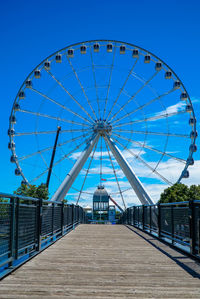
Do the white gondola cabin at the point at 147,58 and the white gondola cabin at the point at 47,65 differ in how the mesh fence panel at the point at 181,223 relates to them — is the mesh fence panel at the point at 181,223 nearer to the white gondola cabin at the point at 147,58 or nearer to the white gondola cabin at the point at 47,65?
the white gondola cabin at the point at 147,58

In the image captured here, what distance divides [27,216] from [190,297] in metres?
3.36

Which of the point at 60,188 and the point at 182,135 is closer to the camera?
the point at 60,188

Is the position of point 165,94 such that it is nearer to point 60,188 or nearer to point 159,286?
point 60,188

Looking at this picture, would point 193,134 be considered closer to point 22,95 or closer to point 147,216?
point 22,95

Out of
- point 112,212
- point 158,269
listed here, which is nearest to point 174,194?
point 112,212

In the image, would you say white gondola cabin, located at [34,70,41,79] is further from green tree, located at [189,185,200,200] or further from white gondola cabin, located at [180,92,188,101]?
green tree, located at [189,185,200,200]

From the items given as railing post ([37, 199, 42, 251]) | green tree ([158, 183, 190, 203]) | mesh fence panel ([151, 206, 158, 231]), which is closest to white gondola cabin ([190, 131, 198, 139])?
green tree ([158, 183, 190, 203])

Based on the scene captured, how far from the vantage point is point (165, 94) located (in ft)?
85.3

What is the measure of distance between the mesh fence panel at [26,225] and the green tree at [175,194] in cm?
3299

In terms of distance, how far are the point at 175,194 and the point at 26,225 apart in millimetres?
34704

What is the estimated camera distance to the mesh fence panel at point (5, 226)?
4719 millimetres

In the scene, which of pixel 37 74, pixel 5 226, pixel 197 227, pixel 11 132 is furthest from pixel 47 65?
pixel 5 226

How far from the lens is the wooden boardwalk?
3895 millimetres

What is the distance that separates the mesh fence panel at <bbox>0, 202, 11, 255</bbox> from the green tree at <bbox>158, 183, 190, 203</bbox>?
3462cm
